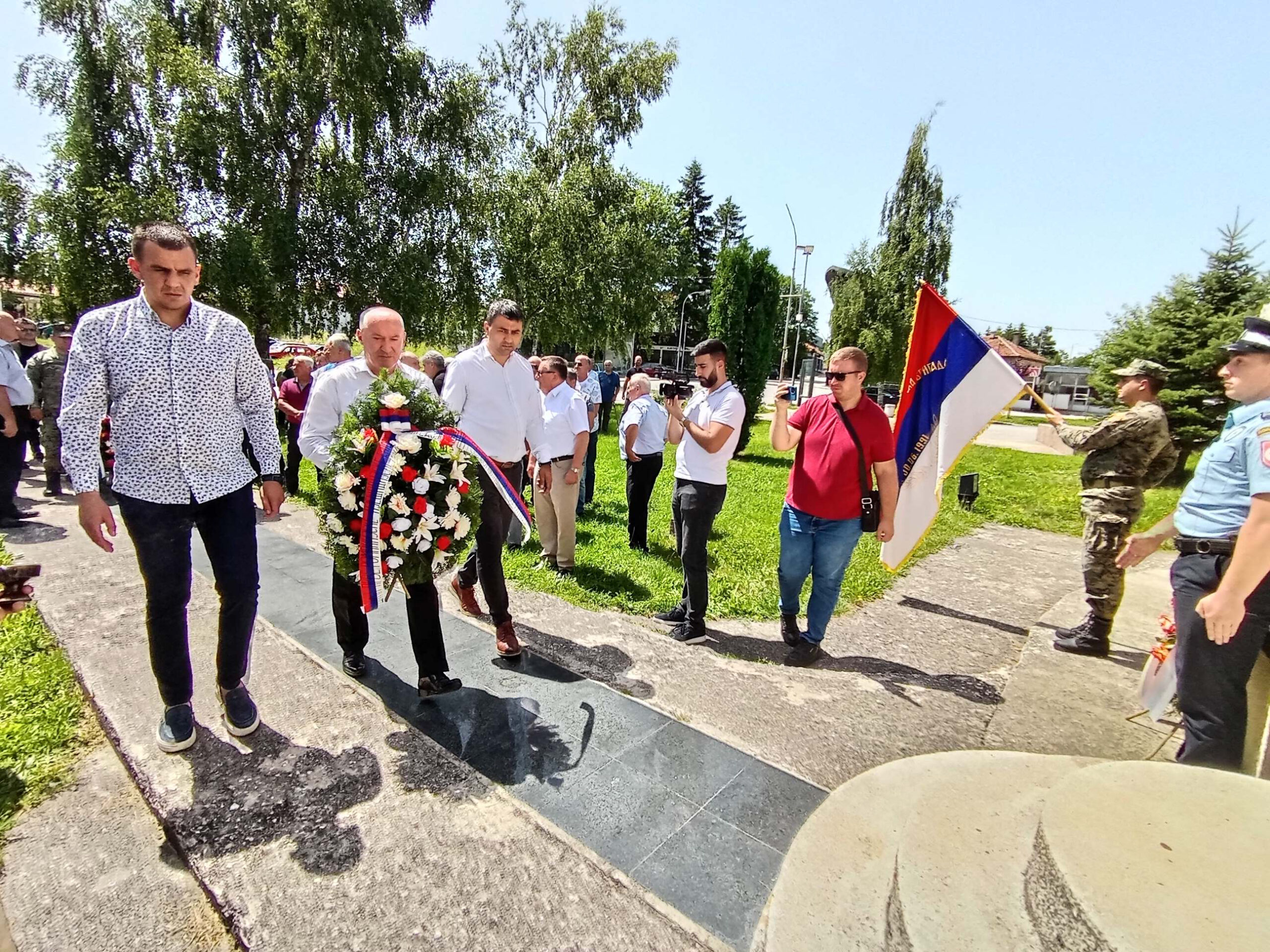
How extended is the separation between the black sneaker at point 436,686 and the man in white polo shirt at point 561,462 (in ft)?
6.15

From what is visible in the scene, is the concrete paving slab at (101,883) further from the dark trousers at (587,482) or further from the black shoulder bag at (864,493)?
the dark trousers at (587,482)

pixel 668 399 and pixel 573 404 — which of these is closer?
pixel 668 399

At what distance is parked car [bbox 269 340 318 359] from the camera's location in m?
14.8

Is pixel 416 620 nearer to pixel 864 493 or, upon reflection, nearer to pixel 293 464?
pixel 864 493

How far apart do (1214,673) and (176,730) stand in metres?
4.22

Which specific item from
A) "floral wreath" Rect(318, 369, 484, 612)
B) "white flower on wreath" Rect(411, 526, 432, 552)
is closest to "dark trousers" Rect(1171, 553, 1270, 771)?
"floral wreath" Rect(318, 369, 484, 612)

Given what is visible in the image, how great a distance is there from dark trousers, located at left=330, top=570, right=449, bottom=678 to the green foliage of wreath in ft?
0.66

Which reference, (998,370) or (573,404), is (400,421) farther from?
(998,370)

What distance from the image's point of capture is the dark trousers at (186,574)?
250 centimetres

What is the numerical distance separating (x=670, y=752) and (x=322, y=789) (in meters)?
1.45

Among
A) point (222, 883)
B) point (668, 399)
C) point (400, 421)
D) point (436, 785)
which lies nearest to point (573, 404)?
point (668, 399)

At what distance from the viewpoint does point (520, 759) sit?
279cm

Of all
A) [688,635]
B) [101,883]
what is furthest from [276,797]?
[688,635]

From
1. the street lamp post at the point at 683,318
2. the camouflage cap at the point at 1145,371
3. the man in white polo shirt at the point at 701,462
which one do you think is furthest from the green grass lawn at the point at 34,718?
the street lamp post at the point at 683,318
